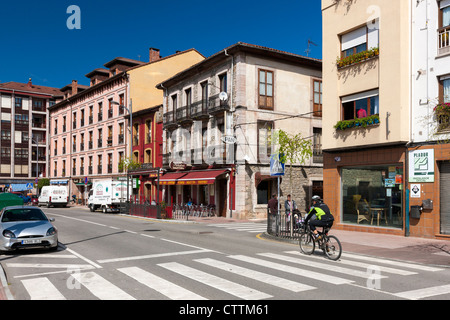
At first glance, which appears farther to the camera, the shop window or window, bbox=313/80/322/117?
window, bbox=313/80/322/117

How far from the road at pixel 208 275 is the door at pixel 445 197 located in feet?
17.2

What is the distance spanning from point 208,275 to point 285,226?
720 cm

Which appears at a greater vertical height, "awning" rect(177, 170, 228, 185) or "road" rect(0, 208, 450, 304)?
"awning" rect(177, 170, 228, 185)

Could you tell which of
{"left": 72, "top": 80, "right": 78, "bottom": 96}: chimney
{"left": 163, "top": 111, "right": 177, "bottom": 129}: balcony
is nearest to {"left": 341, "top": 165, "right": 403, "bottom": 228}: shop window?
{"left": 163, "top": 111, "right": 177, "bottom": 129}: balcony

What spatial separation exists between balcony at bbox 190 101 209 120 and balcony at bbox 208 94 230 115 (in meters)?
0.79

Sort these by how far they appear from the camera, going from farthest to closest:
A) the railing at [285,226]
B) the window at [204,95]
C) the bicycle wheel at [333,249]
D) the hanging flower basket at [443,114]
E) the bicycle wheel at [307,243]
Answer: the window at [204,95]
the railing at [285,226]
the hanging flower basket at [443,114]
the bicycle wheel at [307,243]
the bicycle wheel at [333,249]

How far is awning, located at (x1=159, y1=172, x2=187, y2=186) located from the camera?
105 feet

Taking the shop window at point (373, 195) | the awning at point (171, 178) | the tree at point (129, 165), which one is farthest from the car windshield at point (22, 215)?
the tree at point (129, 165)

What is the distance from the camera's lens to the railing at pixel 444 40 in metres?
15.0

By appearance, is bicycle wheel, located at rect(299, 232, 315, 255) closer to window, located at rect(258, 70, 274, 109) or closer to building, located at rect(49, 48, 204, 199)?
window, located at rect(258, 70, 274, 109)

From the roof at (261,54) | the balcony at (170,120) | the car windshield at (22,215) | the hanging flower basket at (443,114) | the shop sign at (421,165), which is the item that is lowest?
the car windshield at (22,215)

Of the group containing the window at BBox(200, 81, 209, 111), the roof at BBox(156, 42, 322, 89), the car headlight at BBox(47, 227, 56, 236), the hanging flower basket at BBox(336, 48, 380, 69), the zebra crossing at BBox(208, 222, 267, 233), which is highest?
the roof at BBox(156, 42, 322, 89)

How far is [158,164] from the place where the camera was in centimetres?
3844

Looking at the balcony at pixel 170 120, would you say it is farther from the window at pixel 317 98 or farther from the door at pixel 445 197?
the door at pixel 445 197
